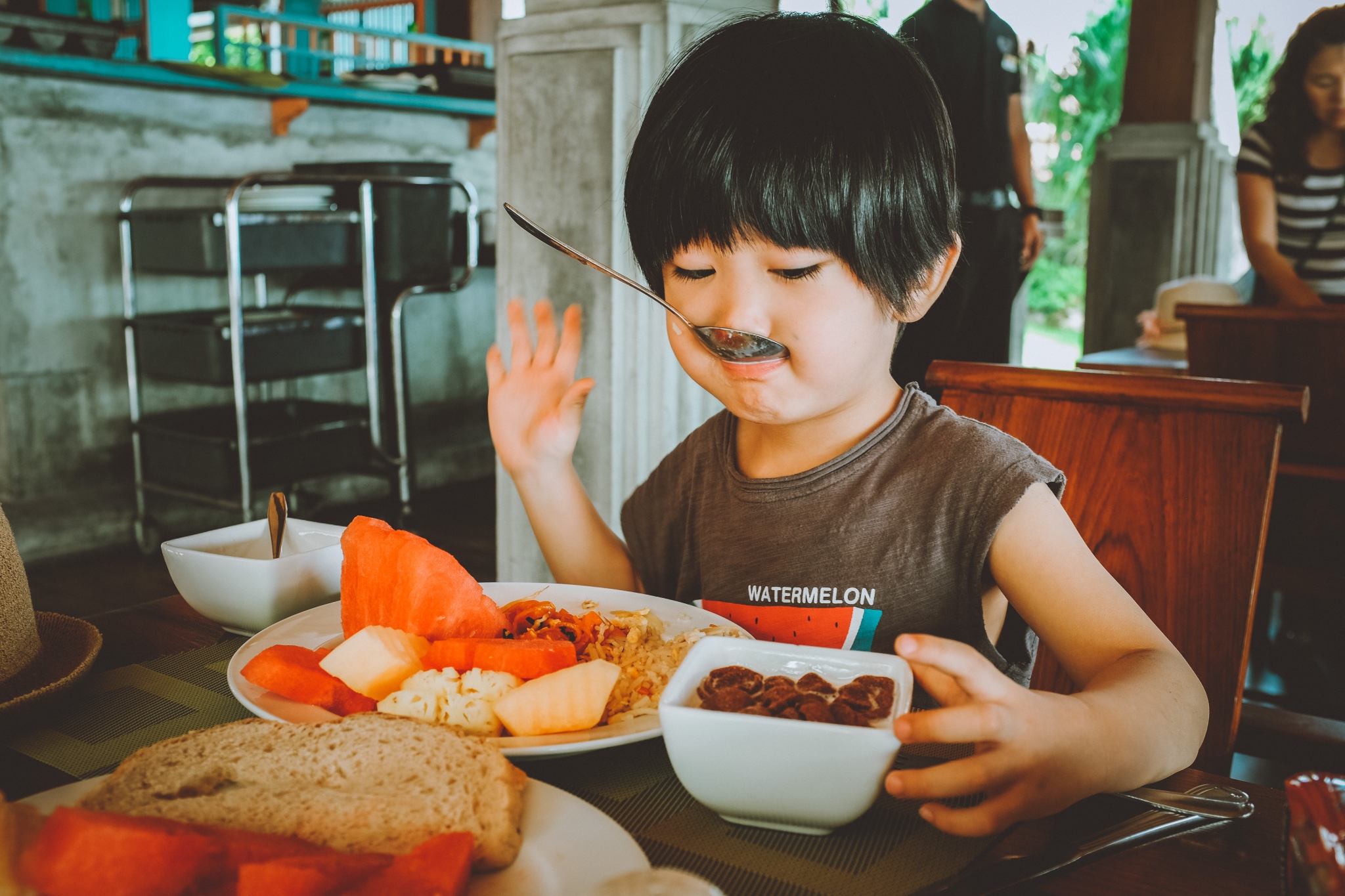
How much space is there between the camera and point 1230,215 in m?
5.84

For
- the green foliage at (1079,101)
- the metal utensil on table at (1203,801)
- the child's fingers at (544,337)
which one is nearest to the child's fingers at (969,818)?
the metal utensil on table at (1203,801)

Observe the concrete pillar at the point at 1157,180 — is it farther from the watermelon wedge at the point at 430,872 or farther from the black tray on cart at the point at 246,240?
the watermelon wedge at the point at 430,872

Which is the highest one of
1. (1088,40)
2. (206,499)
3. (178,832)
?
(1088,40)

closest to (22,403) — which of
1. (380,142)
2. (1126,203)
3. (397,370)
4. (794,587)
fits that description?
(397,370)

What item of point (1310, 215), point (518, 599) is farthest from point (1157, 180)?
point (518, 599)

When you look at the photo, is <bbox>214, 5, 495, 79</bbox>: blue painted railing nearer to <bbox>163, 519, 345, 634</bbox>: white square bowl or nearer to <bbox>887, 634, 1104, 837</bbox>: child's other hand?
<bbox>163, 519, 345, 634</bbox>: white square bowl

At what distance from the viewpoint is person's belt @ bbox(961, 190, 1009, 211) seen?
2629 mm

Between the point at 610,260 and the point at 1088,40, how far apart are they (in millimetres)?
7522

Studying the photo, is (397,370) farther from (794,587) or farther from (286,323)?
(794,587)

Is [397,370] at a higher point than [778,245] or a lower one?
lower

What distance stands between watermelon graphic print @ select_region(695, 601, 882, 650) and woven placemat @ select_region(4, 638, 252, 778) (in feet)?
1.44

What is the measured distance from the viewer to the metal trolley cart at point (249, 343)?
3154 mm

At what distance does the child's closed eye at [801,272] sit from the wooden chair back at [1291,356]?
4.22 ft

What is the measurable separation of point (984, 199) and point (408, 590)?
229 centimetres
